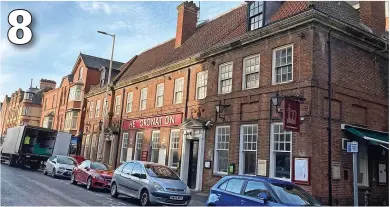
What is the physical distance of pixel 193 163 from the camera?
1922 centimetres

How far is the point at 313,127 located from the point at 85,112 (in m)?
28.2

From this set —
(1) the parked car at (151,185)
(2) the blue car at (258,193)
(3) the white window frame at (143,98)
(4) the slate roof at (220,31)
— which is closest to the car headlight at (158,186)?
(1) the parked car at (151,185)

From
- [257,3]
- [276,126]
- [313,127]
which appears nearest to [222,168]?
[276,126]

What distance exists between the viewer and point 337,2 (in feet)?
56.3

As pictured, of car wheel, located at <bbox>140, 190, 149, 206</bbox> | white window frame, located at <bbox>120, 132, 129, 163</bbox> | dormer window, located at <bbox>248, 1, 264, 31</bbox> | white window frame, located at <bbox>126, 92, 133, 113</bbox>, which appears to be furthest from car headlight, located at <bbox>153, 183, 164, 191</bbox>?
white window frame, located at <bbox>126, 92, 133, 113</bbox>

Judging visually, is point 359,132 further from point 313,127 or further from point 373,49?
point 373,49

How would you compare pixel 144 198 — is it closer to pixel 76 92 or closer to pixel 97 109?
pixel 97 109

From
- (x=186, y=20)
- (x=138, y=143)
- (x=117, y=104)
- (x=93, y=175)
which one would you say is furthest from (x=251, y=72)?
(x=117, y=104)

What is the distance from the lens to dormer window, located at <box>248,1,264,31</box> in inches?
661

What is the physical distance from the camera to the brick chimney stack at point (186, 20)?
25.4 m

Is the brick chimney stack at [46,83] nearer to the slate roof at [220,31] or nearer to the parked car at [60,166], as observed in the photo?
the slate roof at [220,31]

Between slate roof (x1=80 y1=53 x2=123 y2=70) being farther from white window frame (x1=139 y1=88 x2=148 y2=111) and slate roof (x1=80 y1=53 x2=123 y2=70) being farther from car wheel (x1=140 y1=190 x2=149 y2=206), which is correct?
car wheel (x1=140 y1=190 x2=149 y2=206)

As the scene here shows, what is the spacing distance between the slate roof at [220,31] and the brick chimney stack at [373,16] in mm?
349

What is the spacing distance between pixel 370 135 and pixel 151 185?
8.79 meters
